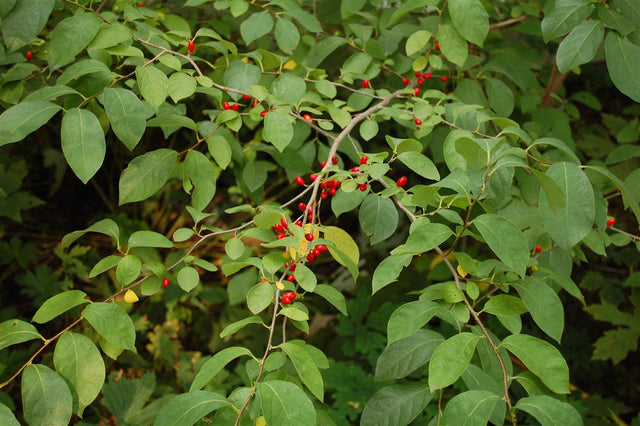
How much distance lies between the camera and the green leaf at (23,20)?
1027 mm

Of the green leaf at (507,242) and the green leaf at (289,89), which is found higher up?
the green leaf at (289,89)

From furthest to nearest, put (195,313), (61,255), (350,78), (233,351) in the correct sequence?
(195,313)
(61,255)
(350,78)
(233,351)

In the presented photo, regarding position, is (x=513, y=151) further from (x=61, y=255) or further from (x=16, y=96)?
(x=61, y=255)

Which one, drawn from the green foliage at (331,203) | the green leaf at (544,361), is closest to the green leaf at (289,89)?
the green foliage at (331,203)

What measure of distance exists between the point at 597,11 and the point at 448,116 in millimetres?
398

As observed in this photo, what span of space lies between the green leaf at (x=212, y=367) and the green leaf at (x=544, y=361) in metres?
0.43

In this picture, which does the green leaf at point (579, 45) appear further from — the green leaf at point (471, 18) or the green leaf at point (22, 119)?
the green leaf at point (22, 119)

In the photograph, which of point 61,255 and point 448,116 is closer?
point 448,116

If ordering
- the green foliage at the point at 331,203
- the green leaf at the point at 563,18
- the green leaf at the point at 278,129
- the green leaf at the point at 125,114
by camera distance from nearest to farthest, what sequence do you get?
the green foliage at the point at 331,203, the green leaf at the point at 125,114, the green leaf at the point at 278,129, the green leaf at the point at 563,18

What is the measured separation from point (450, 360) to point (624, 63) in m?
0.83

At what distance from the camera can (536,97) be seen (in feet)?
5.93

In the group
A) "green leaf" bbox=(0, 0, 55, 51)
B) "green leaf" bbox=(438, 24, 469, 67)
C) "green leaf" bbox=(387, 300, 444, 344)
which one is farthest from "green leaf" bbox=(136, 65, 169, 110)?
"green leaf" bbox=(438, 24, 469, 67)

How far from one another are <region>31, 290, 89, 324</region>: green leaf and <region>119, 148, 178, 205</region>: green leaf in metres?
0.22

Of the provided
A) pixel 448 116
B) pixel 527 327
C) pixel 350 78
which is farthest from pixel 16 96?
pixel 527 327
